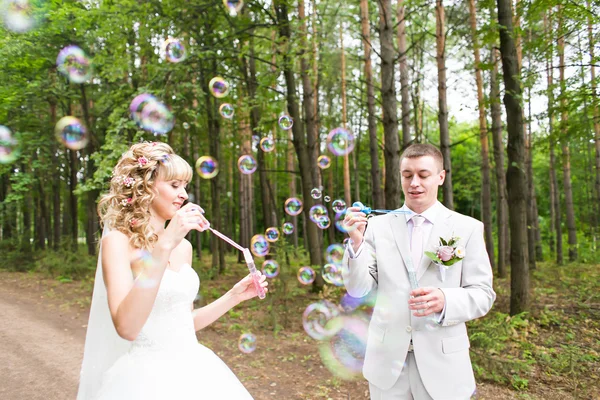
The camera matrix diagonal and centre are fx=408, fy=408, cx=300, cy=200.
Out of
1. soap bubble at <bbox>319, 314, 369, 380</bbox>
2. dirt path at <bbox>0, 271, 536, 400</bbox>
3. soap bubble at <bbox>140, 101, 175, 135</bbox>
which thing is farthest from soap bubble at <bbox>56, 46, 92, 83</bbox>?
soap bubble at <bbox>319, 314, 369, 380</bbox>

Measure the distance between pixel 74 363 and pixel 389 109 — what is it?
764 cm

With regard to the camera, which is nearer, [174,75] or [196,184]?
[174,75]

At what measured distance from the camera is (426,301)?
2383 mm

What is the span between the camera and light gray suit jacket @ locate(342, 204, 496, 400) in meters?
2.56

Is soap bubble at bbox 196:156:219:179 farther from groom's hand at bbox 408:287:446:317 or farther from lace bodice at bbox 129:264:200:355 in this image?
groom's hand at bbox 408:287:446:317

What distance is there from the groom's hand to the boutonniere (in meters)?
0.20

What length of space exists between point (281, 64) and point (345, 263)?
7973mm

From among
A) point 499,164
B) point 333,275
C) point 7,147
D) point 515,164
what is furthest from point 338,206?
point 7,147

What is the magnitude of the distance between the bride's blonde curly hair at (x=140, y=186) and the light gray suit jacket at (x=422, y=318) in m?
1.27

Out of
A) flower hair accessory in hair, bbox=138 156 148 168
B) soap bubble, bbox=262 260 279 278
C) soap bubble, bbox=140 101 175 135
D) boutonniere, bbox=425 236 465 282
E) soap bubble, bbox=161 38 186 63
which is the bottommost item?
soap bubble, bbox=262 260 279 278

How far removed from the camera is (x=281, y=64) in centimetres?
979

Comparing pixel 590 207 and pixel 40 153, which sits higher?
pixel 40 153

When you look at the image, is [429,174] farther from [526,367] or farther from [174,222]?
[526,367]

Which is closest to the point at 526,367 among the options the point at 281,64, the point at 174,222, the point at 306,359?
the point at 306,359
